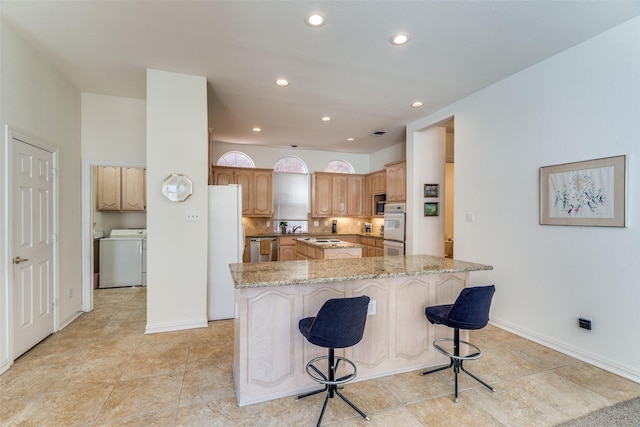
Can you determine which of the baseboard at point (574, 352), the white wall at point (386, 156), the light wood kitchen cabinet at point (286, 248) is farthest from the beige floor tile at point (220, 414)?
the white wall at point (386, 156)

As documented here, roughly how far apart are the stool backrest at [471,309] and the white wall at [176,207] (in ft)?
8.98

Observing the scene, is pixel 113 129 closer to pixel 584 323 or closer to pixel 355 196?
pixel 355 196

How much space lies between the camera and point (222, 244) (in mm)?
3852

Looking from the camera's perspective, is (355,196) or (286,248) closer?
(286,248)

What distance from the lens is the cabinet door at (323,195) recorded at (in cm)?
718

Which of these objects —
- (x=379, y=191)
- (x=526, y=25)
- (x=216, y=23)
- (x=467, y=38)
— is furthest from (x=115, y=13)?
(x=379, y=191)

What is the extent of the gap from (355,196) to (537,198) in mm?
4571

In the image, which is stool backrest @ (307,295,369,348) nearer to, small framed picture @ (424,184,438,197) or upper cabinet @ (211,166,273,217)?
small framed picture @ (424,184,438,197)

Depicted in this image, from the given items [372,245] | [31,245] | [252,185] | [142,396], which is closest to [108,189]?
[252,185]

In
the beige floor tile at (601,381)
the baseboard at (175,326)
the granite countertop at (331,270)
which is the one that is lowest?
the beige floor tile at (601,381)

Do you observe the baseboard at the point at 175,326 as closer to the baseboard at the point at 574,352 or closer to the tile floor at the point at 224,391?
the tile floor at the point at 224,391

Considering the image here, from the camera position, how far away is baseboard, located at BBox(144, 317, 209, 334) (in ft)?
10.9

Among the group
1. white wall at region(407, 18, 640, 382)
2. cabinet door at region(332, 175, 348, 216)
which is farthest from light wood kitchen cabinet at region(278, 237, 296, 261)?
white wall at region(407, 18, 640, 382)

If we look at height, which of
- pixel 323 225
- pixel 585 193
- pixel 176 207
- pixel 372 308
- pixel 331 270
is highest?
pixel 585 193
